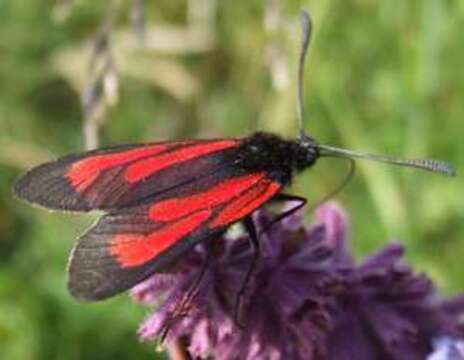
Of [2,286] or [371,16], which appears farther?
[371,16]

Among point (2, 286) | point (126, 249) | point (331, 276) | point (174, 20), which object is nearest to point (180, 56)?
point (174, 20)

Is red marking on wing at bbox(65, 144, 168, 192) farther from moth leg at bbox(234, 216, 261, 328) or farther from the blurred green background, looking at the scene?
the blurred green background

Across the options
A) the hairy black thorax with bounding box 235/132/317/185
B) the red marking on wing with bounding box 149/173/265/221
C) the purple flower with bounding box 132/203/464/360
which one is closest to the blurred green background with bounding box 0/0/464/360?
the purple flower with bounding box 132/203/464/360

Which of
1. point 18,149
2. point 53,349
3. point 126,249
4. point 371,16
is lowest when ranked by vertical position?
point 53,349

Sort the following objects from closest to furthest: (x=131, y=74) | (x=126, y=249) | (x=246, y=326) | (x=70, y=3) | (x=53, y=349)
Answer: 1. (x=126, y=249)
2. (x=246, y=326)
3. (x=70, y=3)
4. (x=53, y=349)
5. (x=131, y=74)

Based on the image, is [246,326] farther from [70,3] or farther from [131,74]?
[131,74]

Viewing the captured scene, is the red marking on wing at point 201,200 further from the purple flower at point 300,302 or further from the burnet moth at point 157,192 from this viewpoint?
the purple flower at point 300,302

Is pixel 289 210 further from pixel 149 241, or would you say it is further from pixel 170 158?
pixel 149 241
